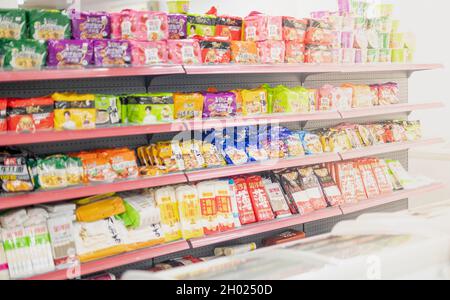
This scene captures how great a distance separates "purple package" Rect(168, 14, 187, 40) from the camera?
393 centimetres

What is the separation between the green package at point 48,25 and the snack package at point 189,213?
1.37 meters

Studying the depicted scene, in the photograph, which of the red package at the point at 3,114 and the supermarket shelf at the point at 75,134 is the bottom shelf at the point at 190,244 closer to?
the supermarket shelf at the point at 75,134

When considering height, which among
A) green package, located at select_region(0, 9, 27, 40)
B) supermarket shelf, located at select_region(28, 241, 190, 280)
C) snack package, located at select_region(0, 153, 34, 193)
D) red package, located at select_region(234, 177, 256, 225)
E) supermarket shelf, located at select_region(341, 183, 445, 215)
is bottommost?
supermarket shelf, located at select_region(28, 241, 190, 280)

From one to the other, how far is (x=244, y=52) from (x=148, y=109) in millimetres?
953

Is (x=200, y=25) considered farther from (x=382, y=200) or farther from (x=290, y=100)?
(x=382, y=200)

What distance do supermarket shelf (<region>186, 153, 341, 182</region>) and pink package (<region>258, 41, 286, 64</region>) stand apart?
2.68 ft

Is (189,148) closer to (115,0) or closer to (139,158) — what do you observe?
(139,158)

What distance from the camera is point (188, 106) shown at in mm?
3904

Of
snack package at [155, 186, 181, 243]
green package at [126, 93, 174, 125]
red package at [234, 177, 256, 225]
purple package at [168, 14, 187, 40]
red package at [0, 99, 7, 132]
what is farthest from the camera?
red package at [234, 177, 256, 225]

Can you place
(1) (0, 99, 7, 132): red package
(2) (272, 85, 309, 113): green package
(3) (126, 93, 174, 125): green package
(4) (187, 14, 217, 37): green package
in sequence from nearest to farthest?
(1) (0, 99, 7, 132): red package
(3) (126, 93, 174, 125): green package
(4) (187, 14, 217, 37): green package
(2) (272, 85, 309, 113): green package

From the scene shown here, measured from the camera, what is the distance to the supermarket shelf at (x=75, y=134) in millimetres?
3099

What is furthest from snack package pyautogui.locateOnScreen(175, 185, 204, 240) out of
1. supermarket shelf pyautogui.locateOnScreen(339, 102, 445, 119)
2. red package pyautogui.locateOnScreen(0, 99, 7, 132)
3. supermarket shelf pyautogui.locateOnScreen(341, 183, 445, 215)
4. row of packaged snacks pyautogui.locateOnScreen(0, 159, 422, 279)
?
supermarket shelf pyautogui.locateOnScreen(339, 102, 445, 119)

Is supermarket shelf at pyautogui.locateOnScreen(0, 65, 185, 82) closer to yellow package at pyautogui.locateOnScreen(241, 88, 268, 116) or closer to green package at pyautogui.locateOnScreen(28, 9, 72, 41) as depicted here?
green package at pyautogui.locateOnScreen(28, 9, 72, 41)

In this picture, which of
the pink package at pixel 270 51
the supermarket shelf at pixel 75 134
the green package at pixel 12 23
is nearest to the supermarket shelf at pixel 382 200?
the pink package at pixel 270 51
